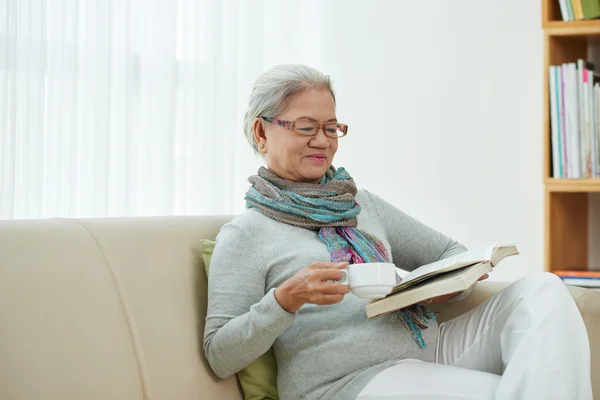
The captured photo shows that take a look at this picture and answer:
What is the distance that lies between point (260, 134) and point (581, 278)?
3.92 ft

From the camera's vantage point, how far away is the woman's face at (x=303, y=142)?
5.58ft

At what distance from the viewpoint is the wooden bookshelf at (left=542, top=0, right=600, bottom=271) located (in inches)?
93.6

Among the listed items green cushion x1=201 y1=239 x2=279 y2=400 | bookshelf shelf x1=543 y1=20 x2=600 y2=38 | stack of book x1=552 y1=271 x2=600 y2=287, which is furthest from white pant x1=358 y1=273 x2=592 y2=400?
bookshelf shelf x1=543 y1=20 x2=600 y2=38

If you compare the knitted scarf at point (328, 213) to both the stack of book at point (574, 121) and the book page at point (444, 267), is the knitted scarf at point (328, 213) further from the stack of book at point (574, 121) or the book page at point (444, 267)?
the stack of book at point (574, 121)

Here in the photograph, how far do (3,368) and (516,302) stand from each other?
90 centimetres

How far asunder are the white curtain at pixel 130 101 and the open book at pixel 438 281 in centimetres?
122

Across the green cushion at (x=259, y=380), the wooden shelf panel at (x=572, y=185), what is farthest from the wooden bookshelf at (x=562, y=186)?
the green cushion at (x=259, y=380)

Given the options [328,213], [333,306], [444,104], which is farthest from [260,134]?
[444,104]

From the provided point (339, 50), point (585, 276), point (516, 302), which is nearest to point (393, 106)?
point (339, 50)

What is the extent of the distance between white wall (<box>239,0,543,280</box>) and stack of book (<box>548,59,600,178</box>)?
419 mm

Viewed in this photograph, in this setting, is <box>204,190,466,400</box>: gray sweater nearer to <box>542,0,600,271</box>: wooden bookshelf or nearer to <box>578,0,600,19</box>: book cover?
<box>542,0,600,271</box>: wooden bookshelf

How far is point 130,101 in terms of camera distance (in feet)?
7.95

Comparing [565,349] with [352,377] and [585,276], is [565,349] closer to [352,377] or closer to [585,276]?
[352,377]

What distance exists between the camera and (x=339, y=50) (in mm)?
3158
